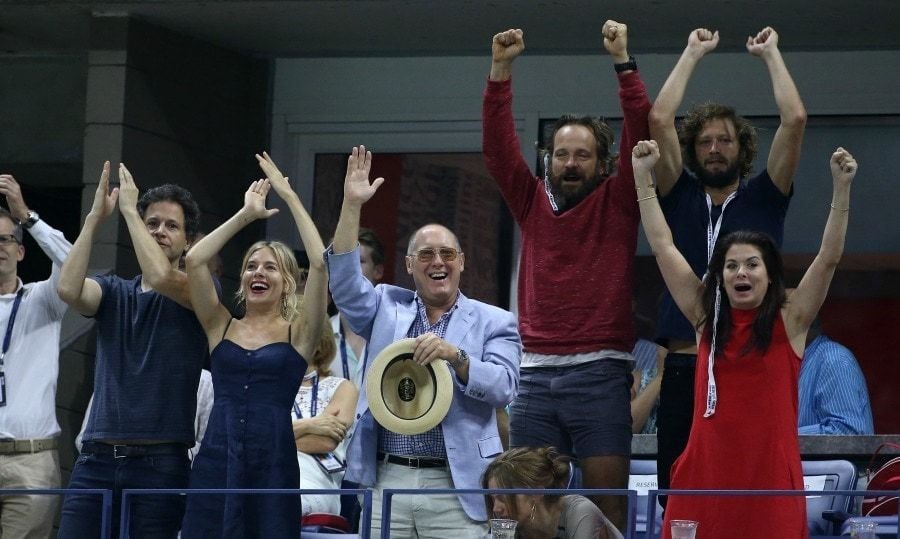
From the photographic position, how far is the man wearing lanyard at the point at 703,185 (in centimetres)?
479

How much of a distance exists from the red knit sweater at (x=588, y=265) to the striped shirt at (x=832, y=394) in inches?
52.4

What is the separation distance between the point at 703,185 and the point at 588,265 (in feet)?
1.47

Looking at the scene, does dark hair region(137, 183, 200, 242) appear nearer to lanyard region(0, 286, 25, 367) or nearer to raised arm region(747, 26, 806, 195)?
lanyard region(0, 286, 25, 367)

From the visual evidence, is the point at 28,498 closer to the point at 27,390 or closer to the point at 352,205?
the point at 27,390

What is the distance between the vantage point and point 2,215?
20.1 feet

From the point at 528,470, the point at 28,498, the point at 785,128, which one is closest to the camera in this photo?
the point at 528,470

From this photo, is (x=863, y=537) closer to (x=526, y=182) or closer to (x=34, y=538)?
(x=526, y=182)

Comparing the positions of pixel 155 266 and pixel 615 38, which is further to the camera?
pixel 155 266

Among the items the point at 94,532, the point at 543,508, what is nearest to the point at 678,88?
the point at 543,508

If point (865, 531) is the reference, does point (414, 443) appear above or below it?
above

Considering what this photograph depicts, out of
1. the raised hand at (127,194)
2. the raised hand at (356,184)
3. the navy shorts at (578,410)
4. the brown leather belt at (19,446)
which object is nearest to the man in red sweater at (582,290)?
the navy shorts at (578,410)

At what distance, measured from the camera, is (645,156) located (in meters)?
4.68

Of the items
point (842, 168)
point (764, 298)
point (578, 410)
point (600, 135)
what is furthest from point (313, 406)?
point (842, 168)

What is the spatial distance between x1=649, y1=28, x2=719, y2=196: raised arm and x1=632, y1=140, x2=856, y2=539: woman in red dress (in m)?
0.44
